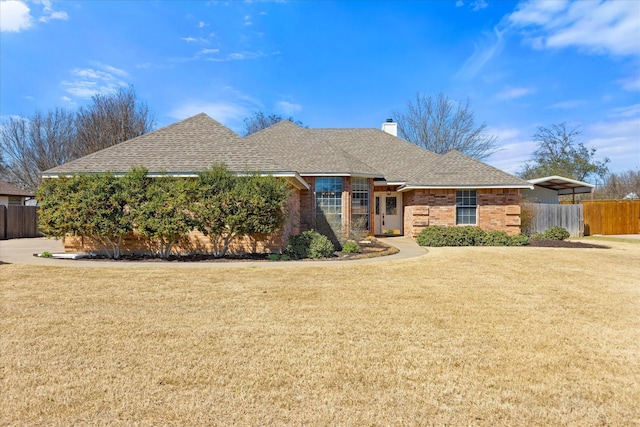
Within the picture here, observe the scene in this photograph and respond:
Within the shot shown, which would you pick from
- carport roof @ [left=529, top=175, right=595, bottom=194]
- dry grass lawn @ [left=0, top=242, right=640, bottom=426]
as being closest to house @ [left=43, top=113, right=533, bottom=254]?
carport roof @ [left=529, top=175, right=595, bottom=194]

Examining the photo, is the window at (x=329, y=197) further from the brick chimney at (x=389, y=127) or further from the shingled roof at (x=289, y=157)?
the brick chimney at (x=389, y=127)

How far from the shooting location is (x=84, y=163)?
521 inches

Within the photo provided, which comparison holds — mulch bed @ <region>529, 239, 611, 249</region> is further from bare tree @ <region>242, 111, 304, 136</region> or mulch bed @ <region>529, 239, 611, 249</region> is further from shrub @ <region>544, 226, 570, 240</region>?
bare tree @ <region>242, 111, 304, 136</region>

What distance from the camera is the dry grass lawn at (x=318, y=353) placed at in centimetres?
289

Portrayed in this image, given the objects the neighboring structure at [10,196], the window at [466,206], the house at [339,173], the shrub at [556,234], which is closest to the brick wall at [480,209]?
the house at [339,173]

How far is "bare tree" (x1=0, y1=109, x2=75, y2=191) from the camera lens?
34062mm

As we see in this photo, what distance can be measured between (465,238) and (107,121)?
1245 inches

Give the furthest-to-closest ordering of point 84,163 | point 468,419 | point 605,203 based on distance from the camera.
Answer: point 605,203 < point 84,163 < point 468,419

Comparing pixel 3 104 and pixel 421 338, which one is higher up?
pixel 3 104

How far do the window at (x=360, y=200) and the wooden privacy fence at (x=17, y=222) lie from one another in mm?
19428

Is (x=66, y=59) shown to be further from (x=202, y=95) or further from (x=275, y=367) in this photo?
(x=275, y=367)

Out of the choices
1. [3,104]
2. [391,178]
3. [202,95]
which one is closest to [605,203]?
[391,178]

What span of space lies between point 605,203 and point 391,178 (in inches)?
637

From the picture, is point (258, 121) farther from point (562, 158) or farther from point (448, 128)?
point (562, 158)
